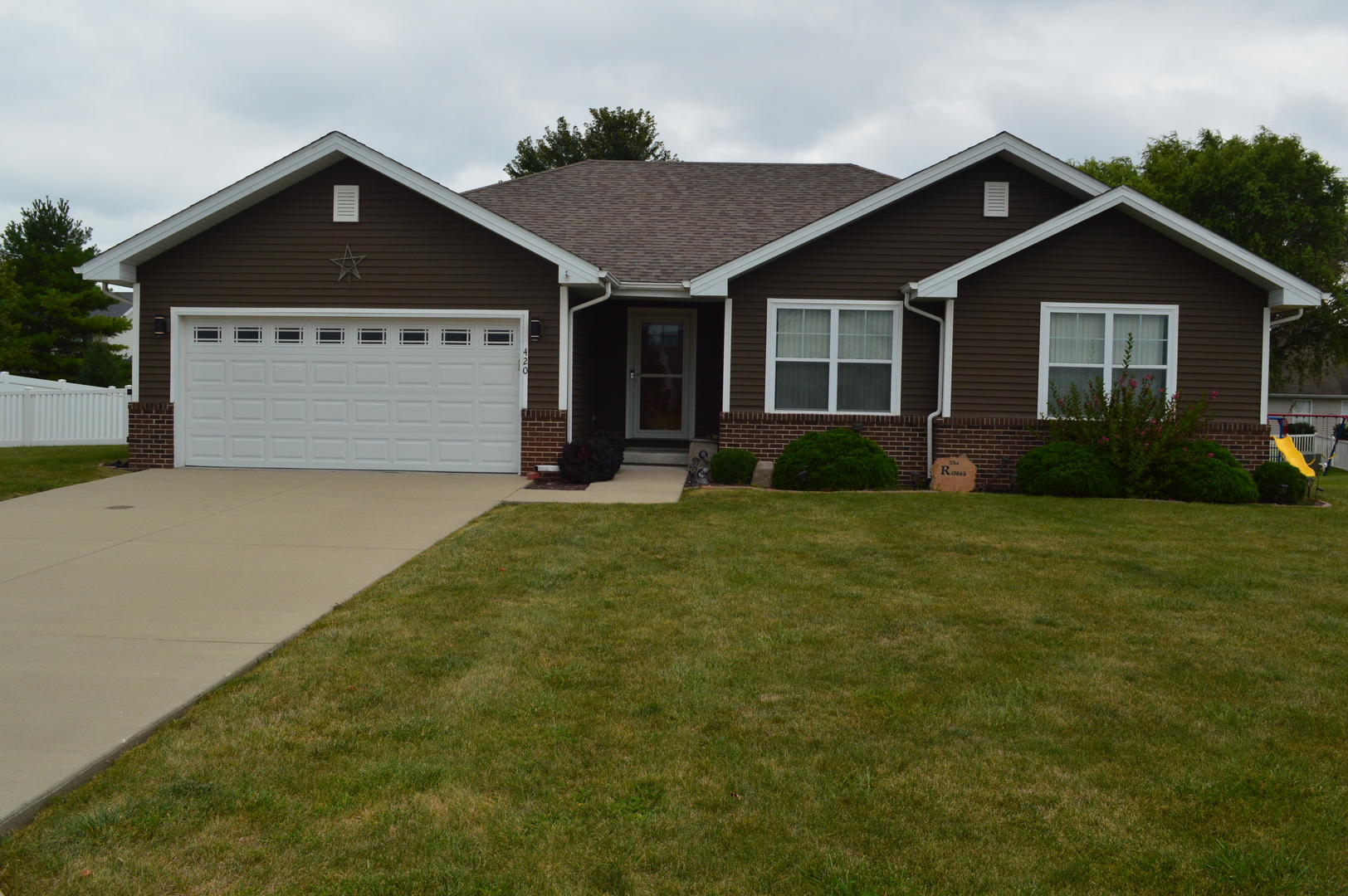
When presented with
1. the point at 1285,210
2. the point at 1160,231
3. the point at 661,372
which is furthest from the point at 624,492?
the point at 1285,210

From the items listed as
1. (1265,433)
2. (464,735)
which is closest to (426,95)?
(1265,433)

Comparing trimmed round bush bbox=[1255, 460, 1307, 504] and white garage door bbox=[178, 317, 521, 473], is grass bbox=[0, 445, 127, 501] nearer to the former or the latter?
white garage door bbox=[178, 317, 521, 473]

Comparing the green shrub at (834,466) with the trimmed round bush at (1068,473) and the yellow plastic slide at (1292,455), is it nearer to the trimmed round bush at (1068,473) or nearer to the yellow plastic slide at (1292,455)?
the trimmed round bush at (1068,473)

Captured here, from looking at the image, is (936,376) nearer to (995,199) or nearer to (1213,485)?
(995,199)

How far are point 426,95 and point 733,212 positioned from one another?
6.32m

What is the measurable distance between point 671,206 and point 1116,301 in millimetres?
7959

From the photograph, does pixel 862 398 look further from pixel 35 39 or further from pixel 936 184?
pixel 35 39

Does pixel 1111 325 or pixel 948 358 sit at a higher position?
pixel 1111 325

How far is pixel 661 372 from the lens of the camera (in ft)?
56.3

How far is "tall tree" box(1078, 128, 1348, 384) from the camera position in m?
32.5

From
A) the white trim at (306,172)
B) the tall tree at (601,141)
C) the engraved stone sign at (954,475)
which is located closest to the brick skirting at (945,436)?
the engraved stone sign at (954,475)

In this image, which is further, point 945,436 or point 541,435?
point 541,435

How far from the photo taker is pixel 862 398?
14.5 metres

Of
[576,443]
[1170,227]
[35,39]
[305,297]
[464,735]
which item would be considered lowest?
[464,735]
